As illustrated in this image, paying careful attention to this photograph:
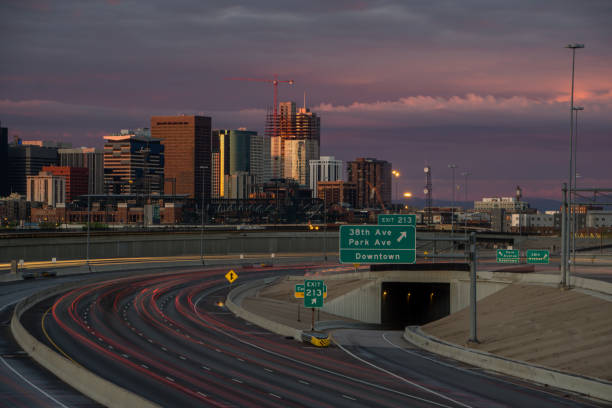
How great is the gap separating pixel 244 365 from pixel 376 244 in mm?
17224

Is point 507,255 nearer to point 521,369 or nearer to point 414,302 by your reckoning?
point 414,302

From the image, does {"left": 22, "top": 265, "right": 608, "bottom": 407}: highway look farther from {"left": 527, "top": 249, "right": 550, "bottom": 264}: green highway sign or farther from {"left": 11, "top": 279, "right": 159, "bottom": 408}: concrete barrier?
{"left": 527, "top": 249, "right": 550, "bottom": 264}: green highway sign

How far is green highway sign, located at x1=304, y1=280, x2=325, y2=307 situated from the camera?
53969 mm

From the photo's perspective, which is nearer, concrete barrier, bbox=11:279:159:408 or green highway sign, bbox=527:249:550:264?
concrete barrier, bbox=11:279:159:408

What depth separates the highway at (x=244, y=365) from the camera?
31.6 metres

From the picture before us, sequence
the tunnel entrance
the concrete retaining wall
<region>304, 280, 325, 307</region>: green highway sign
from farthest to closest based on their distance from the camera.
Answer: the concrete retaining wall → the tunnel entrance → <region>304, 280, 325, 307</region>: green highway sign

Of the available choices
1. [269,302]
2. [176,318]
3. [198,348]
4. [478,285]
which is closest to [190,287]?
[269,302]

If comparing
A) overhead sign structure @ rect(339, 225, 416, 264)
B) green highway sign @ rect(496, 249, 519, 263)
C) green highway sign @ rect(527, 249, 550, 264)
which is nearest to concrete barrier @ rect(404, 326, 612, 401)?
overhead sign structure @ rect(339, 225, 416, 264)

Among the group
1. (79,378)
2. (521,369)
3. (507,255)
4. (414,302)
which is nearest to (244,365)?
(79,378)

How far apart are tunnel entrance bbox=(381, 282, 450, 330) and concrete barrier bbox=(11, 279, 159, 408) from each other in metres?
38.9

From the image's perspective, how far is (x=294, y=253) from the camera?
499ft

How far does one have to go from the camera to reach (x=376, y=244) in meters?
53.5

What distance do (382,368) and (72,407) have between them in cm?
1662

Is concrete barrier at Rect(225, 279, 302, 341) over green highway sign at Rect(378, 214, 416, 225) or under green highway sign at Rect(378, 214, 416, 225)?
under
